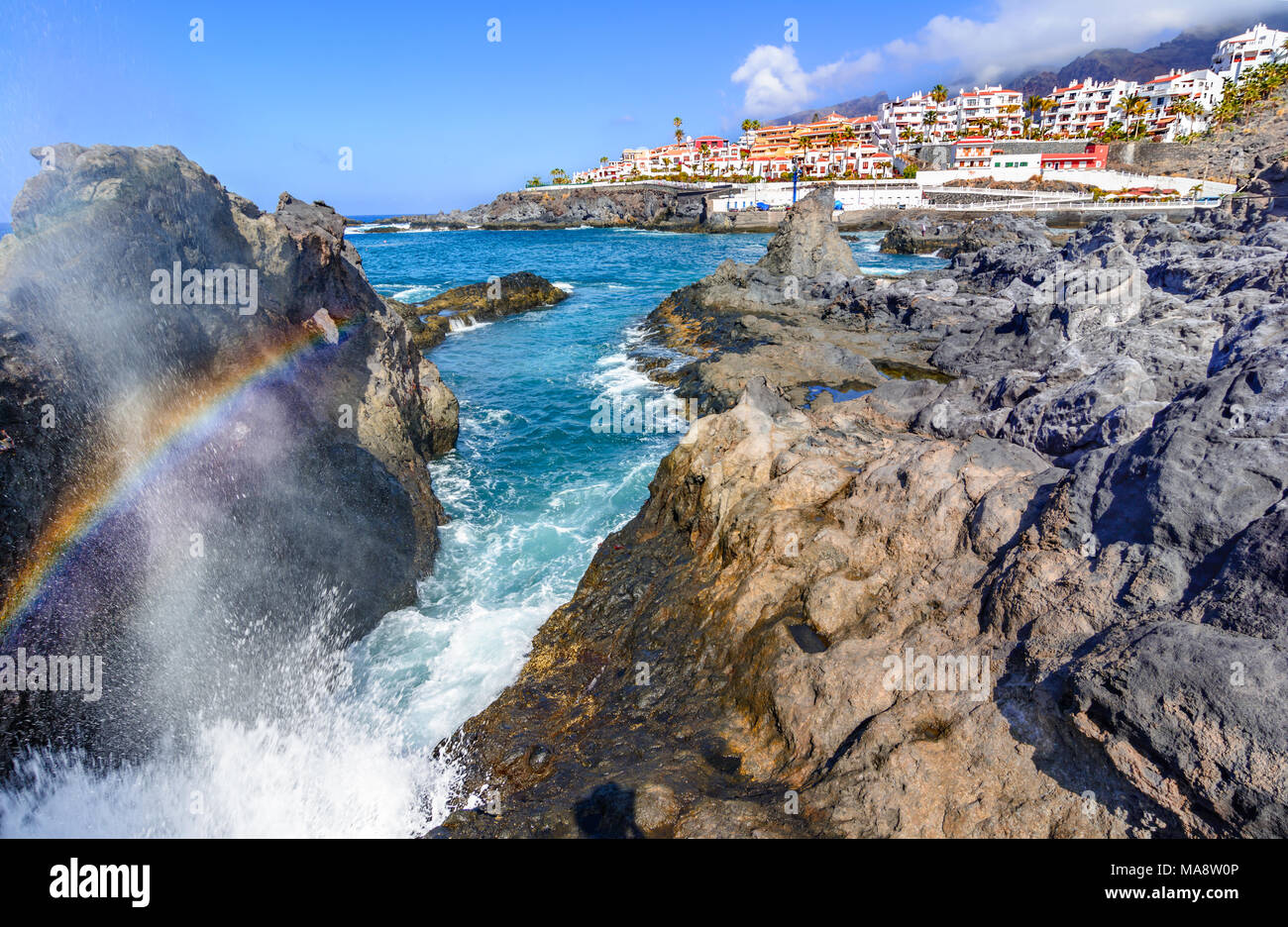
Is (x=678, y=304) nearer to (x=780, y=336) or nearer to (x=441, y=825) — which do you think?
(x=780, y=336)

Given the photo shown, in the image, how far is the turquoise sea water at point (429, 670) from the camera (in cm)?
762

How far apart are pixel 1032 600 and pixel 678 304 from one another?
36.1 metres

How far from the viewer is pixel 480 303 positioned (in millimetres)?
44688

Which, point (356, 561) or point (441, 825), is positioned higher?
point (356, 561)

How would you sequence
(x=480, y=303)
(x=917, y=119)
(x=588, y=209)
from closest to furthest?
(x=480, y=303)
(x=588, y=209)
(x=917, y=119)

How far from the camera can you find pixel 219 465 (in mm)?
10102

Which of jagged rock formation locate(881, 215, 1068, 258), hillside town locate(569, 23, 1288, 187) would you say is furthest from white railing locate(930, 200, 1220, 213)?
hillside town locate(569, 23, 1288, 187)

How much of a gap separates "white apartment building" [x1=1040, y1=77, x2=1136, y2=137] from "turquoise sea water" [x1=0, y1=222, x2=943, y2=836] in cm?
15017

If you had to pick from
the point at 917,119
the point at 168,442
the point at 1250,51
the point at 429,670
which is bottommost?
the point at 429,670

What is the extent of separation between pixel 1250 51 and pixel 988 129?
207ft

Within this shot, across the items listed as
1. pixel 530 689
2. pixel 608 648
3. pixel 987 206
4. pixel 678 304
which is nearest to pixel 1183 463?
pixel 608 648

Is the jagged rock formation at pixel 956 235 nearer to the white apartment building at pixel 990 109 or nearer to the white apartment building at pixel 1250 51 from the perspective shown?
the white apartment building at pixel 990 109

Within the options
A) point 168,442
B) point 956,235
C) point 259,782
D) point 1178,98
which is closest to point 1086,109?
point 1178,98

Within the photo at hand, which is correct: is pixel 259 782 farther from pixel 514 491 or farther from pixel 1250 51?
pixel 1250 51
